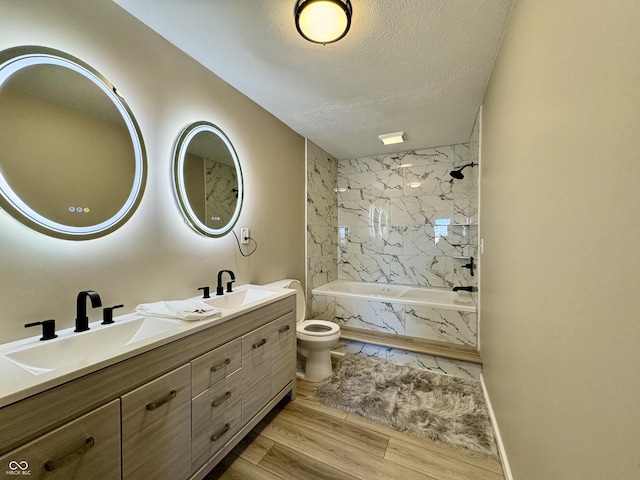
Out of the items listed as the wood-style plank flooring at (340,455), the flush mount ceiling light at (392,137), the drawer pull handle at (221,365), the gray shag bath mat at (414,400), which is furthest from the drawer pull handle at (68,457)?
the flush mount ceiling light at (392,137)

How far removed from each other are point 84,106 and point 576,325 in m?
2.14

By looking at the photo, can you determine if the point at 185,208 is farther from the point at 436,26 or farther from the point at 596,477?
the point at 596,477

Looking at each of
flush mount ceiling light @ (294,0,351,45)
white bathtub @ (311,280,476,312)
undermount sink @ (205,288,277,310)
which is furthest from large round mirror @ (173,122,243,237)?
white bathtub @ (311,280,476,312)

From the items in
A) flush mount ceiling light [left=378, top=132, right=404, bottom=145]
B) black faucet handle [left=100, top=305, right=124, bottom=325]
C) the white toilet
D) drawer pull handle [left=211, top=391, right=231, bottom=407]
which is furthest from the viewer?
flush mount ceiling light [left=378, top=132, right=404, bottom=145]

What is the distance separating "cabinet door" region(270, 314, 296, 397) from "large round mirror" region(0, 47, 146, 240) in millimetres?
1169

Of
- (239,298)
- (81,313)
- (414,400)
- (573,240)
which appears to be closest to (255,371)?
(239,298)

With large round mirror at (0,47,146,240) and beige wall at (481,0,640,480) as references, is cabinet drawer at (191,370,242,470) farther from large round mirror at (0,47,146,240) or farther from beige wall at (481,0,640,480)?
beige wall at (481,0,640,480)

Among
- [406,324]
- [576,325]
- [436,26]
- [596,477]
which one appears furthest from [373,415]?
[436,26]

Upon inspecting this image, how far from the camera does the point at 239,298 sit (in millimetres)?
1925

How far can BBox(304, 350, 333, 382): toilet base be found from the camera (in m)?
2.33

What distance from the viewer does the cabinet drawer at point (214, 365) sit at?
122cm

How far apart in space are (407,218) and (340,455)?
9.46 feet

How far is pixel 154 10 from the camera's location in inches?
54.2

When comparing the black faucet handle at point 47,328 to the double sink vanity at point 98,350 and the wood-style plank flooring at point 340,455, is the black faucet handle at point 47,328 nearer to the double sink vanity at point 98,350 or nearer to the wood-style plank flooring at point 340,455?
the double sink vanity at point 98,350
